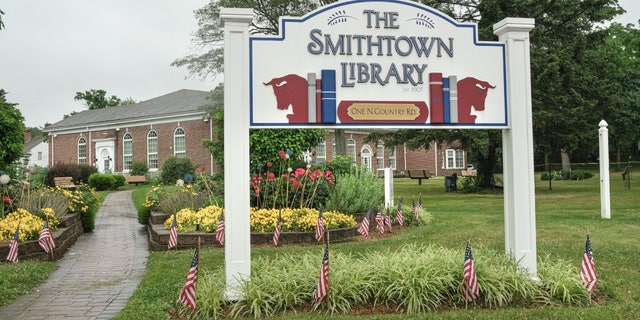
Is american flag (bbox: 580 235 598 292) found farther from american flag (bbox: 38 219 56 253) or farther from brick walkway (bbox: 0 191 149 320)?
american flag (bbox: 38 219 56 253)

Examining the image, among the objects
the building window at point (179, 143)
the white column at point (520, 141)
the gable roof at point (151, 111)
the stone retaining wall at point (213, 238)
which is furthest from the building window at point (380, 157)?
the white column at point (520, 141)

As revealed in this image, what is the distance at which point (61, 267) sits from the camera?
8.64m

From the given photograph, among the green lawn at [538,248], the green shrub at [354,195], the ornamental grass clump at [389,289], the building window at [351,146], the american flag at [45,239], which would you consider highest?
the building window at [351,146]

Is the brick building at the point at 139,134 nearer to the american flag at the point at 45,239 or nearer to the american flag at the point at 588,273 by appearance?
the american flag at the point at 45,239

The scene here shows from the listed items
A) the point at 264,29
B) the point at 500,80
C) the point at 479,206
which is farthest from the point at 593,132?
the point at 500,80

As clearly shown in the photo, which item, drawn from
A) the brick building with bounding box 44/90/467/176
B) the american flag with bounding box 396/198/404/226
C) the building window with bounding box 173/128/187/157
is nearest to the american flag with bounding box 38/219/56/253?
the american flag with bounding box 396/198/404/226

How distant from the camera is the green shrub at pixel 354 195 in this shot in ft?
39.8

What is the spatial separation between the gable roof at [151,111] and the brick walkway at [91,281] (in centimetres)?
2910

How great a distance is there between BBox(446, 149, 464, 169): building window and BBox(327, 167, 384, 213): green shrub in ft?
147

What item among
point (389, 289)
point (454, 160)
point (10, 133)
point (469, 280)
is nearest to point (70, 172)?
point (10, 133)

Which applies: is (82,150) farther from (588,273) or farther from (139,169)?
(588,273)

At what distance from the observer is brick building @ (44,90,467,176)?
41353 mm

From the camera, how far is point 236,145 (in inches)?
234

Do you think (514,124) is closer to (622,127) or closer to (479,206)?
(479,206)
